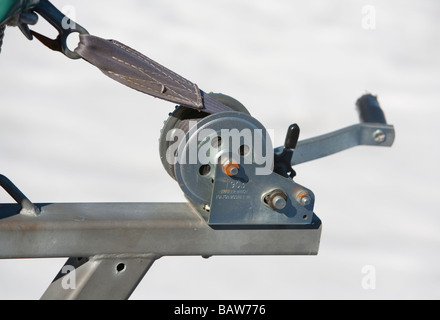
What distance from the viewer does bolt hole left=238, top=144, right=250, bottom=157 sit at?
2.44 meters

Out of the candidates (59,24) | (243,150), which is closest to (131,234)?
(243,150)

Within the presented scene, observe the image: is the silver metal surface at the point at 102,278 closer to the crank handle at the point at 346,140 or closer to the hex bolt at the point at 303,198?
the hex bolt at the point at 303,198

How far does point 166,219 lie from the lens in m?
2.43

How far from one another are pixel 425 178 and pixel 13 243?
274 cm

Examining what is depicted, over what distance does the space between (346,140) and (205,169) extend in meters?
0.60

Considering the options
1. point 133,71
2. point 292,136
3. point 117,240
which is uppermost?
point 133,71

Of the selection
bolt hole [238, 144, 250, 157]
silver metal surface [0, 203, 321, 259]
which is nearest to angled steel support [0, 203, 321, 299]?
silver metal surface [0, 203, 321, 259]

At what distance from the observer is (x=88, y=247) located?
2.36 m

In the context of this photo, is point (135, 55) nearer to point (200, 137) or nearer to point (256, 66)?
point (200, 137)

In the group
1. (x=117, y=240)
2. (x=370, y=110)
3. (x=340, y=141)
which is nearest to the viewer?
(x=117, y=240)

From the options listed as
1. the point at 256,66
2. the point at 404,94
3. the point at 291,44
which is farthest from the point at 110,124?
the point at 404,94

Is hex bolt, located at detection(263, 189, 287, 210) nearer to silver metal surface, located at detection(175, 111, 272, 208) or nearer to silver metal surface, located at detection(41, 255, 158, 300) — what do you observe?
silver metal surface, located at detection(175, 111, 272, 208)

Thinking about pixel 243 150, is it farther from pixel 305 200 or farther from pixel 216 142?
pixel 305 200

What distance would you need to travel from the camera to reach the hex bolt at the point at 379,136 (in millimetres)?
2777
